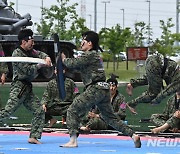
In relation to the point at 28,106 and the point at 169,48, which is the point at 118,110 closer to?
the point at 28,106

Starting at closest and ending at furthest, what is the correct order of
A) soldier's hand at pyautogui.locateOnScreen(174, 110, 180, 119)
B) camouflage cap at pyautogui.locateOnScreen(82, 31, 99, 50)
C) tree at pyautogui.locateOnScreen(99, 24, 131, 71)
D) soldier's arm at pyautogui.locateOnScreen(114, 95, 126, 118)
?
camouflage cap at pyautogui.locateOnScreen(82, 31, 99, 50)
soldier's hand at pyautogui.locateOnScreen(174, 110, 180, 119)
soldier's arm at pyautogui.locateOnScreen(114, 95, 126, 118)
tree at pyautogui.locateOnScreen(99, 24, 131, 71)

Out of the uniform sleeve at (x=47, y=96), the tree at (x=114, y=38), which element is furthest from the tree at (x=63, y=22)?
the uniform sleeve at (x=47, y=96)

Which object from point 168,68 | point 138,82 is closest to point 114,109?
point 138,82

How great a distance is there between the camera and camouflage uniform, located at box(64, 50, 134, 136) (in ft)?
38.5

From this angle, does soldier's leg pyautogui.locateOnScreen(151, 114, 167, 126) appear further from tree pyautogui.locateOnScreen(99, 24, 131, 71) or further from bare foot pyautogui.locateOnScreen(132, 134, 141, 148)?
tree pyautogui.locateOnScreen(99, 24, 131, 71)

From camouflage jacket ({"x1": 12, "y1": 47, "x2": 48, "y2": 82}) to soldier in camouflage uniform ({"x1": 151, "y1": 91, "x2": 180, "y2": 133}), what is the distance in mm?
2512

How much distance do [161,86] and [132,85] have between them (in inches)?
18.8

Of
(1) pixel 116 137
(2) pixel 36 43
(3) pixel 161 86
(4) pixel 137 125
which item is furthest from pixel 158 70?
(2) pixel 36 43

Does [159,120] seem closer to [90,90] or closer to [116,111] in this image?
[116,111]

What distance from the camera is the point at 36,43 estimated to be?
115ft

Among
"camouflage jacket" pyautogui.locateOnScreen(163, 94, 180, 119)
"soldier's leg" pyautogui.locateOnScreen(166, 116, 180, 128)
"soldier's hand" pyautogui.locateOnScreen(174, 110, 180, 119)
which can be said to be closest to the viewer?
"soldier's hand" pyautogui.locateOnScreen(174, 110, 180, 119)

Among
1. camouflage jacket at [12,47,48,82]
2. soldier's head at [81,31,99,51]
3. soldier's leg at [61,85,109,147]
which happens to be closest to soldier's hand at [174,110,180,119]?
soldier's leg at [61,85,109,147]

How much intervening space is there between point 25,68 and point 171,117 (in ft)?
9.14

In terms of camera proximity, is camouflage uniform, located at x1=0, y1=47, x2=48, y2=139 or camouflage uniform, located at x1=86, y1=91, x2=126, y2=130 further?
camouflage uniform, located at x1=86, y1=91, x2=126, y2=130
